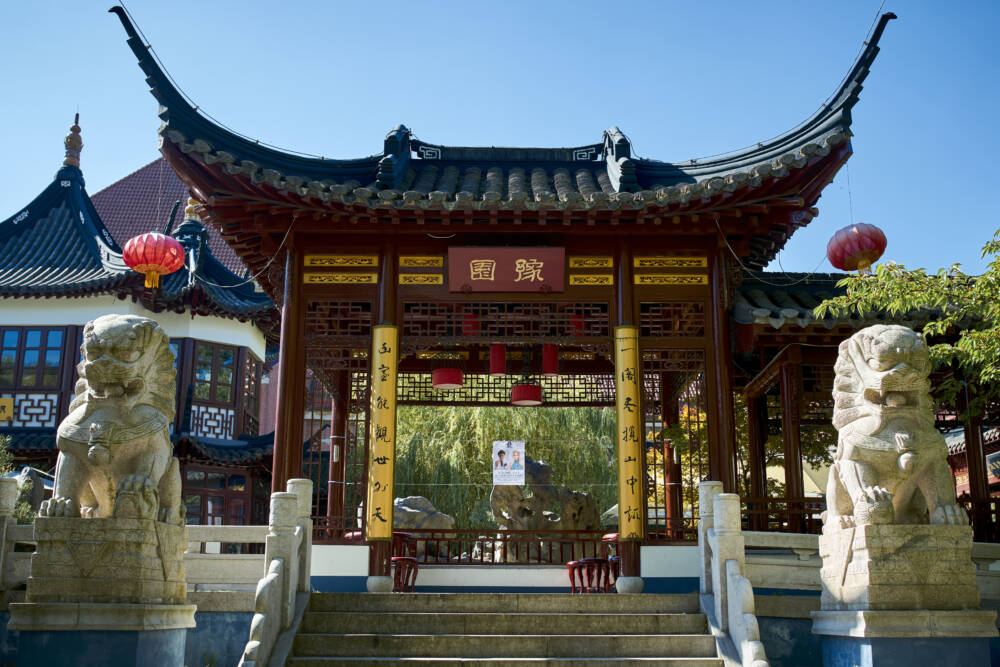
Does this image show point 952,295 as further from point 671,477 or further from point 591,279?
point 671,477

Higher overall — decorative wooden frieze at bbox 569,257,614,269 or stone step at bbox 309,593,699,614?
decorative wooden frieze at bbox 569,257,614,269

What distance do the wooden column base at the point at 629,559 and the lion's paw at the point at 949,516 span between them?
12.2ft

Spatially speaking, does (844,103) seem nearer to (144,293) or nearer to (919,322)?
(919,322)

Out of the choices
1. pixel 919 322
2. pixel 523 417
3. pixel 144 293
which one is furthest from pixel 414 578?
pixel 523 417

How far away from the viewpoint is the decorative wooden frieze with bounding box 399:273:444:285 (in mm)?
9812

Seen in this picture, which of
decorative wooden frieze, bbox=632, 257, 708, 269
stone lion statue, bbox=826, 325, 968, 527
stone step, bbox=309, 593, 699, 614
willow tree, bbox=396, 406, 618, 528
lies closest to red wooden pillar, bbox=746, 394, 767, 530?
decorative wooden frieze, bbox=632, 257, 708, 269

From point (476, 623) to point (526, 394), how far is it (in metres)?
4.73

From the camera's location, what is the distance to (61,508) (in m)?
5.59

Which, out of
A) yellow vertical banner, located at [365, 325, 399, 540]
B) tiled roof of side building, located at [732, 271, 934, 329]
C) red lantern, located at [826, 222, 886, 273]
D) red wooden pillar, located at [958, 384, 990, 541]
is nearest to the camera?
yellow vertical banner, located at [365, 325, 399, 540]

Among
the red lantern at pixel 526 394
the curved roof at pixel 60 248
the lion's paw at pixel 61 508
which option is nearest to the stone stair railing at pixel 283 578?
the lion's paw at pixel 61 508

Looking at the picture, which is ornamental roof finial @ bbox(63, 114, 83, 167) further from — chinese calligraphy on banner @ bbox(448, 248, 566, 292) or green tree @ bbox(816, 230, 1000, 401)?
green tree @ bbox(816, 230, 1000, 401)

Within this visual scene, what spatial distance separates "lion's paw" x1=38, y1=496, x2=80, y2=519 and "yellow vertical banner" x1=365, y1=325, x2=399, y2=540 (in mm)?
3767

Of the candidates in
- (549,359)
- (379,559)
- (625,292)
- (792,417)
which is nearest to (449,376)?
(549,359)

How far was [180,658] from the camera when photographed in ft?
19.5
